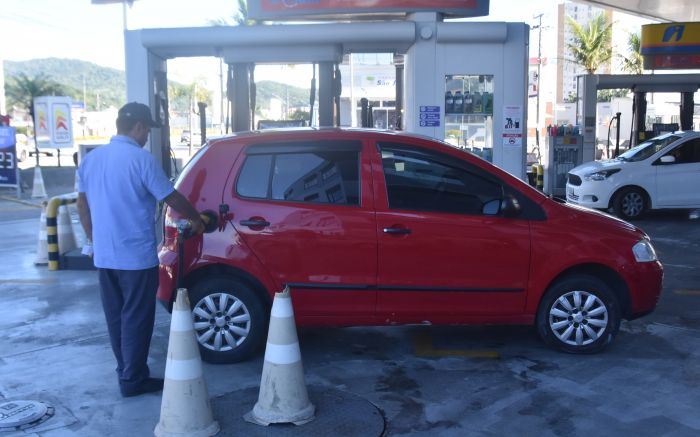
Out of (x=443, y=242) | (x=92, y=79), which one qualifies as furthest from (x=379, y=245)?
(x=92, y=79)

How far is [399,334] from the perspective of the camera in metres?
6.41

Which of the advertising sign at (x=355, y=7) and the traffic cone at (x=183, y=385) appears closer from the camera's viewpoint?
the traffic cone at (x=183, y=385)

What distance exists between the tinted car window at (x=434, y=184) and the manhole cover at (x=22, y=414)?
2.90 m

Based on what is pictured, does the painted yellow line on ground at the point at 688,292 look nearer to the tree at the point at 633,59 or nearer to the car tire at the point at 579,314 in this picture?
the car tire at the point at 579,314

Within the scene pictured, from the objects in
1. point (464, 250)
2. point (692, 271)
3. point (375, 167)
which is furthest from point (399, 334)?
point (692, 271)

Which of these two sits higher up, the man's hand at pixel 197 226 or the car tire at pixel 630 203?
the man's hand at pixel 197 226

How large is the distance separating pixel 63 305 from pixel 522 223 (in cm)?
495

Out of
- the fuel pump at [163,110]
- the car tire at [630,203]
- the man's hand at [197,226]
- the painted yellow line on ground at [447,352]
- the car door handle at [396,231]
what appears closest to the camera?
the man's hand at [197,226]

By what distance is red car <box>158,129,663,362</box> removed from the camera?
5.45 metres

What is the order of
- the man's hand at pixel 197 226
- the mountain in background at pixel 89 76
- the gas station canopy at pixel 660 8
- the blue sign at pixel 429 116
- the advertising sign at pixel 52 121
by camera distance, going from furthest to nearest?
the mountain in background at pixel 89 76
the advertising sign at pixel 52 121
the gas station canopy at pixel 660 8
the blue sign at pixel 429 116
the man's hand at pixel 197 226

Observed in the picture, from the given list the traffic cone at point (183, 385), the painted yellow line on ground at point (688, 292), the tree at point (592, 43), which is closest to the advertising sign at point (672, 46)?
the painted yellow line on ground at point (688, 292)

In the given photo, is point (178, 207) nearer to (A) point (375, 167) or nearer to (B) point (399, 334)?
(A) point (375, 167)

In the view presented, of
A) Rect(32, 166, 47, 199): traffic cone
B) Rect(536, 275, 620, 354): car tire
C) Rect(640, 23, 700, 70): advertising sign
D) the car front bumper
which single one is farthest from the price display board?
Rect(640, 23, 700, 70): advertising sign

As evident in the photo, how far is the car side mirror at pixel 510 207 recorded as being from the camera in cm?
552
